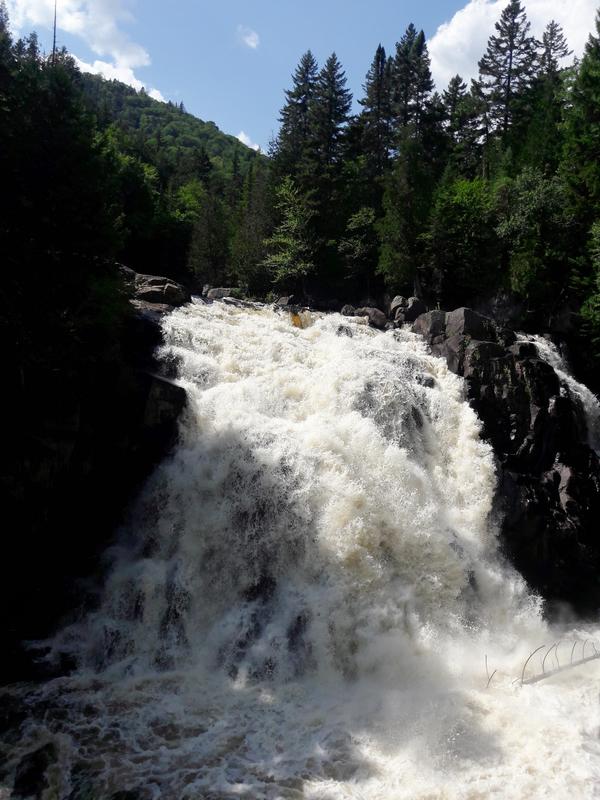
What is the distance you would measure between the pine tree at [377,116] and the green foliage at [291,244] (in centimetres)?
790

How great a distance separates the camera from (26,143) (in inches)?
519

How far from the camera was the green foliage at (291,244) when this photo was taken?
35875 millimetres

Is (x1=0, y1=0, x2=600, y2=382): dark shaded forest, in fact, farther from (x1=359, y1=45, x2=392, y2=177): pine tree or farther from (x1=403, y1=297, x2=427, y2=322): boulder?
(x1=403, y1=297, x2=427, y2=322): boulder

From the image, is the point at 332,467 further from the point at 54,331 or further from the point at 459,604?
the point at 54,331

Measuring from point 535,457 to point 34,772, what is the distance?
51.8ft

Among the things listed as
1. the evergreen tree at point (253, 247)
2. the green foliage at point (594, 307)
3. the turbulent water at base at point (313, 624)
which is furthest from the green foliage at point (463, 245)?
the turbulent water at base at point (313, 624)

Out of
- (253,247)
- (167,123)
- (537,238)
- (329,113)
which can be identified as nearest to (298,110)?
(329,113)

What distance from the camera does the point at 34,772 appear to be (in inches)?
347

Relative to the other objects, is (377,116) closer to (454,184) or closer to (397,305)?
(454,184)

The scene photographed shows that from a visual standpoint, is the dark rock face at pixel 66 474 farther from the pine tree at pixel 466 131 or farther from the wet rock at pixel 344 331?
the pine tree at pixel 466 131

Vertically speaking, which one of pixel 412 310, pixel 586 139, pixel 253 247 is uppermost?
pixel 586 139

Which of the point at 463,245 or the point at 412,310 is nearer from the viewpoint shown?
the point at 412,310

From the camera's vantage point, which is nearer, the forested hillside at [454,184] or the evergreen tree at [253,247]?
the forested hillside at [454,184]

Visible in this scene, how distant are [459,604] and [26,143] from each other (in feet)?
48.7
